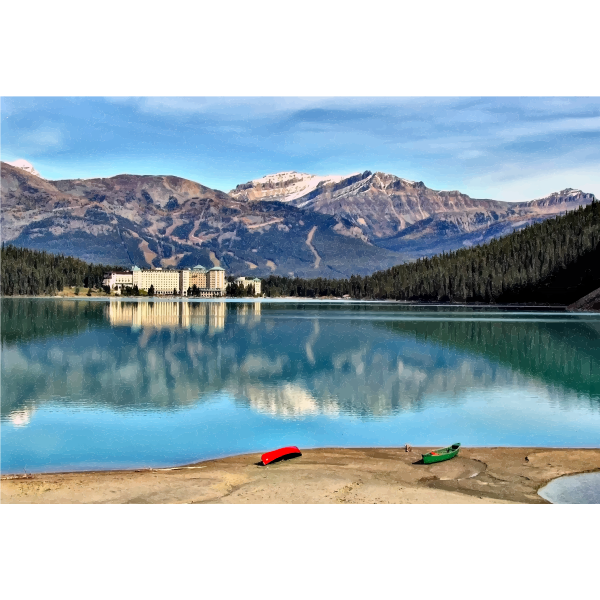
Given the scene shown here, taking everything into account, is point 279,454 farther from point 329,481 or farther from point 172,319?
point 172,319

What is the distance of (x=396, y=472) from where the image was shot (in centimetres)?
1883

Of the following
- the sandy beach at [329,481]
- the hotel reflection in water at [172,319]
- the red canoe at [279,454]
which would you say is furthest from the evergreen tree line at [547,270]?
the red canoe at [279,454]

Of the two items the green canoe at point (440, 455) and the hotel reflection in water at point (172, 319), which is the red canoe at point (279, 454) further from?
the hotel reflection in water at point (172, 319)

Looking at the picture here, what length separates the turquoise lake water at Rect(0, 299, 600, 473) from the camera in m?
24.0

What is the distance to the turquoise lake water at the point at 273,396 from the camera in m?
24.0

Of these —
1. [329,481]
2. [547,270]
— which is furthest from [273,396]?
[547,270]

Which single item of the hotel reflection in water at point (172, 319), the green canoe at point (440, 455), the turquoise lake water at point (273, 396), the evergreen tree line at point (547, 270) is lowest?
the turquoise lake water at point (273, 396)

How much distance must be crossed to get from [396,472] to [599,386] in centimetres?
2318

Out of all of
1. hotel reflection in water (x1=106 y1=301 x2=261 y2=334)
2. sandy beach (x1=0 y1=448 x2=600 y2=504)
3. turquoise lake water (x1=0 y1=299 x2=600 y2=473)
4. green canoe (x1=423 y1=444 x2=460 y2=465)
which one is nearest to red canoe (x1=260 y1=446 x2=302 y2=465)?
sandy beach (x1=0 y1=448 x2=600 y2=504)

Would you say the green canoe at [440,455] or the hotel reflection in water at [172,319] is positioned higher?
the hotel reflection in water at [172,319]

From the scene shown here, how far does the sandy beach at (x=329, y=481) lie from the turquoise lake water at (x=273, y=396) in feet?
7.82

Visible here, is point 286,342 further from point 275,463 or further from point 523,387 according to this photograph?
point 275,463

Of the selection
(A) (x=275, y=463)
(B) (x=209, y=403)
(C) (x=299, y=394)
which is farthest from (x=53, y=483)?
(C) (x=299, y=394)
